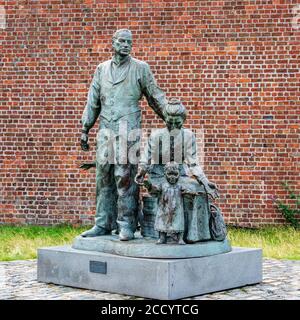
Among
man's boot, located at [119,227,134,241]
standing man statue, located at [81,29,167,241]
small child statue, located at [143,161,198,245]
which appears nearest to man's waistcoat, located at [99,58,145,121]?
standing man statue, located at [81,29,167,241]

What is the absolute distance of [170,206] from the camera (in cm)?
711

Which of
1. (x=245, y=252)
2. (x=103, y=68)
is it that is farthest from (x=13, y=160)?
(x=245, y=252)

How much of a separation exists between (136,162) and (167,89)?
5139mm

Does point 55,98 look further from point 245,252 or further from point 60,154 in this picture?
point 245,252

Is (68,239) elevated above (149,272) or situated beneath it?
situated beneath

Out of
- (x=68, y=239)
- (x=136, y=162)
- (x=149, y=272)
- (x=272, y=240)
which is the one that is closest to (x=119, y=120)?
(x=136, y=162)

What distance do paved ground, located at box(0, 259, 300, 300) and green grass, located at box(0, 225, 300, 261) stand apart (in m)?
1.21

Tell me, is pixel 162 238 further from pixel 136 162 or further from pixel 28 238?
pixel 28 238

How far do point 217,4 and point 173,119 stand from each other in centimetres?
556

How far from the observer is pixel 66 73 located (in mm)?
12969

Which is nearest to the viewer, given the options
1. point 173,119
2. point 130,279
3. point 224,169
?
point 130,279

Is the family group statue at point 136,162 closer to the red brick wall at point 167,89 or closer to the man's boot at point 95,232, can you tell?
the man's boot at point 95,232

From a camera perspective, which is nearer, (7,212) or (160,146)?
(160,146)

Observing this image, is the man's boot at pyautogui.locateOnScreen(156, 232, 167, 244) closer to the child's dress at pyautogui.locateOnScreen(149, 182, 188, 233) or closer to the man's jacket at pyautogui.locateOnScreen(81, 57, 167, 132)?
the child's dress at pyautogui.locateOnScreen(149, 182, 188, 233)
